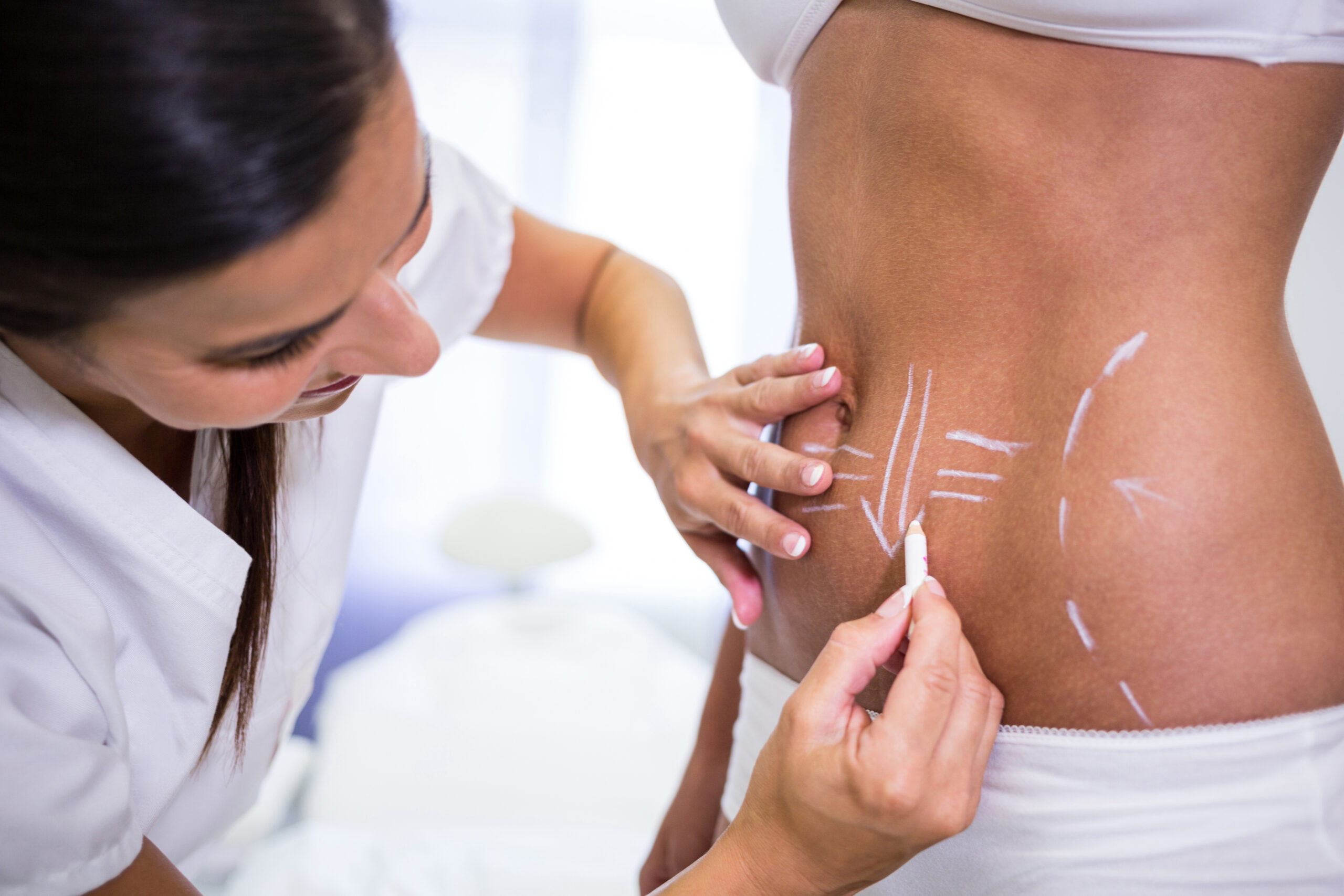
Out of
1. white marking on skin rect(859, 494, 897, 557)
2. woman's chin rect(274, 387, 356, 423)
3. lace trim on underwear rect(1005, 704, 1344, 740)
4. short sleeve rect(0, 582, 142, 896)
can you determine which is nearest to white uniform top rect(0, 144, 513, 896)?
short sleeve rect(0, 582, 142, 896)

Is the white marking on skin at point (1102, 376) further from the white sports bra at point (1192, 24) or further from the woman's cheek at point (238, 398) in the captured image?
the woman's cheek at point (238, 398)

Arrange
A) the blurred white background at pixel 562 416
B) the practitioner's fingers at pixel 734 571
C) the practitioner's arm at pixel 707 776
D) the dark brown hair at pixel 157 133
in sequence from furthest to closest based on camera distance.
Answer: the blurred white background at pixel 562 416 < the practitioner's arm at pixel 707 776 < the practitioner's fingers at pixel 734 571 < the dark brown hair at pixel 157 133

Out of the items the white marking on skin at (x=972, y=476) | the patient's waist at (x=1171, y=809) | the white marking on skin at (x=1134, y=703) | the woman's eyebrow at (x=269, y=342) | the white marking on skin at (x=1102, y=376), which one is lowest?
the patient's waist at (x=1171, y=809)

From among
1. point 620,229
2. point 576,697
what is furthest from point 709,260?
point 576,697

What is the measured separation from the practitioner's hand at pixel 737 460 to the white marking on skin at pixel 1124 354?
208 millimetres

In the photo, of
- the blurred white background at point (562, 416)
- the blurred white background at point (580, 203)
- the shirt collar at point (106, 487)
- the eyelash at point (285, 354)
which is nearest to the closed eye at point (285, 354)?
the eyelash at point (285, 354)

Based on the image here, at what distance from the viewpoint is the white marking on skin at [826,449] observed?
2.33ft

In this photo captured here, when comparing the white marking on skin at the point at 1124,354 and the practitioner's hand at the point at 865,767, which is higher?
the white marking on skin at the point at 1124,354

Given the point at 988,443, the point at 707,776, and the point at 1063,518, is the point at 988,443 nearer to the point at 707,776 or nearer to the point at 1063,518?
the point at 1063,518

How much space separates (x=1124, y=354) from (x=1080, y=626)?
185mm

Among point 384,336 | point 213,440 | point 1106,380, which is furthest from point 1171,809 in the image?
point 213,440

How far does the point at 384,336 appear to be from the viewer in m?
0.64

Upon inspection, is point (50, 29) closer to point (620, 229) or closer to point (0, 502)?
point (0, 502)

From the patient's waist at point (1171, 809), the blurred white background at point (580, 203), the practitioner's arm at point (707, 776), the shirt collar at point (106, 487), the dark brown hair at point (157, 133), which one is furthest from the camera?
the blurred white background at point (580, 203)
